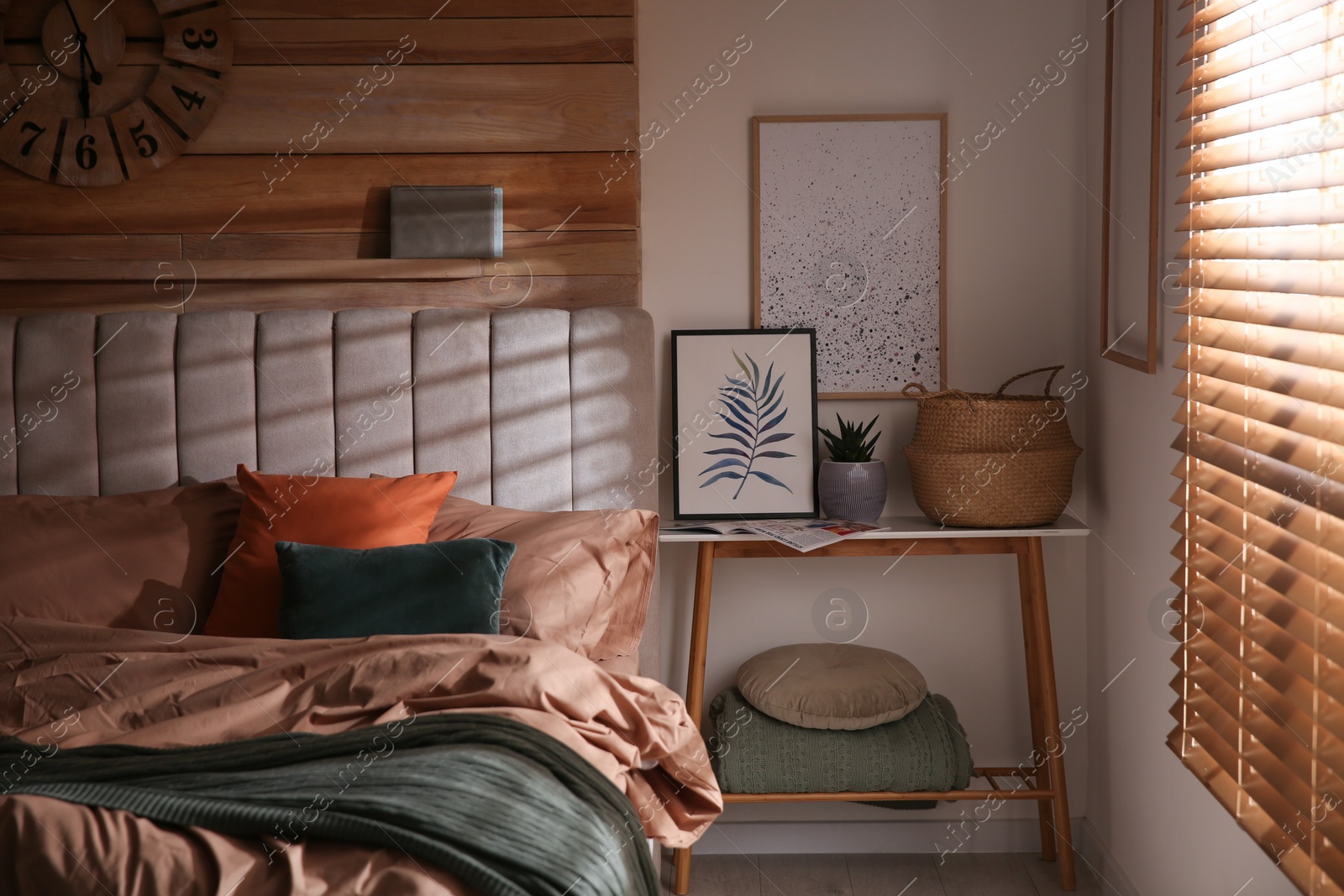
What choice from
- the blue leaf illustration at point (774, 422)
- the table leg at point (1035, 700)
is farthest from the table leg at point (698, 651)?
the table leg at point (1035, 700)

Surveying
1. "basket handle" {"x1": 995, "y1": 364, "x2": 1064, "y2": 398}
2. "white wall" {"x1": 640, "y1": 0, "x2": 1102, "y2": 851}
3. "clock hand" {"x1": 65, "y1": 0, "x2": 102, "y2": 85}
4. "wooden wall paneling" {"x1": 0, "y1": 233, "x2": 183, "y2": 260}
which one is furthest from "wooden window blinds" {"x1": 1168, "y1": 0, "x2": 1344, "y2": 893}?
"clock hand" {"x1": 65, "y1": 0, "x2": 102, "y2": 85}

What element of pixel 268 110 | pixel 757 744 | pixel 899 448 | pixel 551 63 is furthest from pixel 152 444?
pixel 899 448

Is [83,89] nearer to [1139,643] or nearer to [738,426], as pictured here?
[738,426]

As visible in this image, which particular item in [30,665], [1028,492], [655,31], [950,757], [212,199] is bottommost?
[950,757]

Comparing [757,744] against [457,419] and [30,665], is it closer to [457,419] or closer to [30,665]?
[457,419]

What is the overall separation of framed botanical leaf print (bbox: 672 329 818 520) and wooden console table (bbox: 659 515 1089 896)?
166 mm

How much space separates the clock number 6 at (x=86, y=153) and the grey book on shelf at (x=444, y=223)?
2.43ft

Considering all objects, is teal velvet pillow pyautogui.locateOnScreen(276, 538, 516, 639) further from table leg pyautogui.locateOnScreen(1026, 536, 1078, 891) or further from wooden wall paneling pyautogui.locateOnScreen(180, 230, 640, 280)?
table leg pyautogui.locateOnScreen(1026, 536, 1078, 891)

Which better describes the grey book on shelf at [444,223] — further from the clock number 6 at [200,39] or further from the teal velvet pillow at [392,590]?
the teal velvet pillow at [392,590]

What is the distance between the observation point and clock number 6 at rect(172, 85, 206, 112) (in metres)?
2.58

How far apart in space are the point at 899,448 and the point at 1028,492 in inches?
15.4

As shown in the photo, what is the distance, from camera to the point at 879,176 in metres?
2.70

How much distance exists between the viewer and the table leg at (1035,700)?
2.58 m

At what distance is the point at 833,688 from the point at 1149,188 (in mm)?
1306
